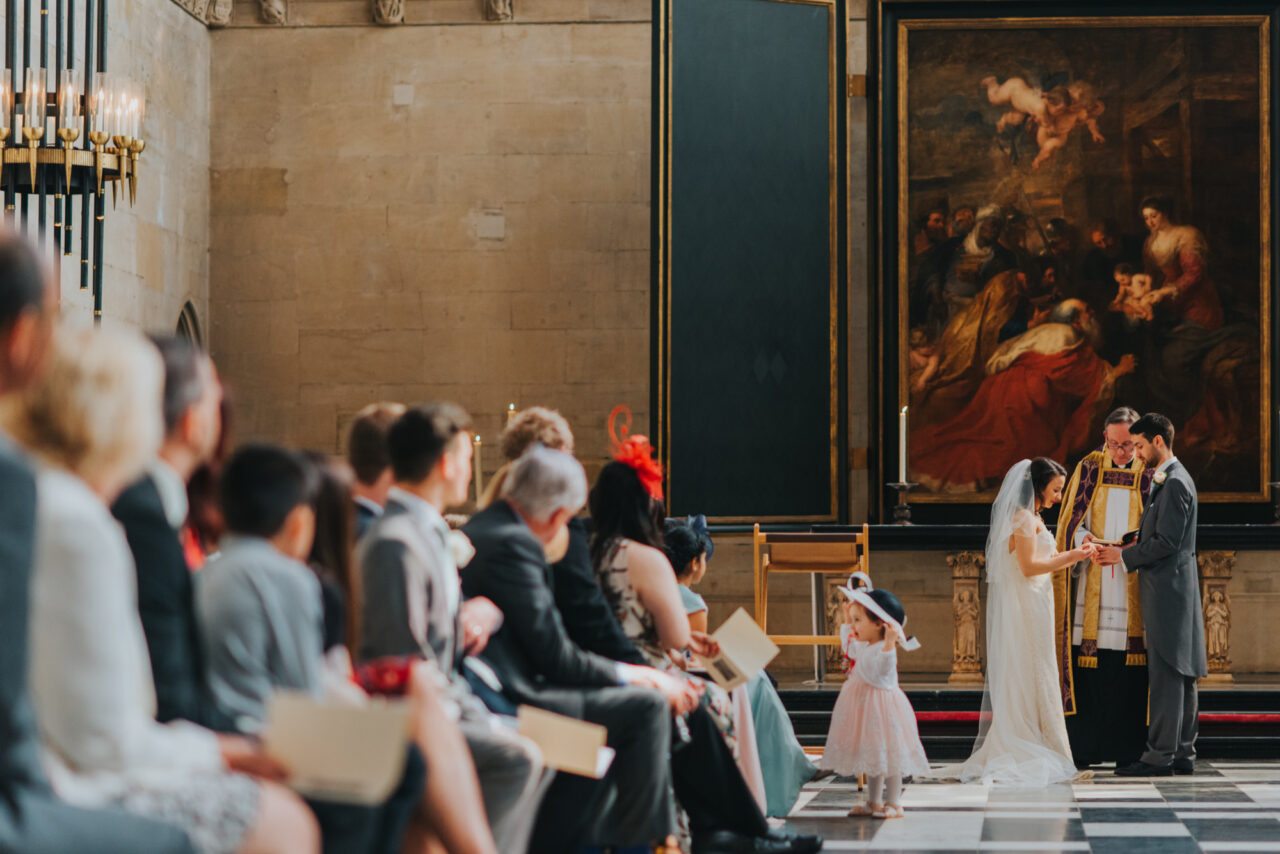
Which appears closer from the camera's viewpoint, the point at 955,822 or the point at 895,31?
the point at 955,822

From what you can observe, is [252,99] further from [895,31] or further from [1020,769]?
[1020,769]

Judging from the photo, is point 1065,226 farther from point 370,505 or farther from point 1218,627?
point 370,505

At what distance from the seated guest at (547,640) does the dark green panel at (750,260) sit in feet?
21.1

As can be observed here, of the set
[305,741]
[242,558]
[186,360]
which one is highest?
[186,360]

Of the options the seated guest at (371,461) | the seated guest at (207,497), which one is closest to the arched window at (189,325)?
the seated guest at (371,461)

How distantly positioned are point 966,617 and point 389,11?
6205mm

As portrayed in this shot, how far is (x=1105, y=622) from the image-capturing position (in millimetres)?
9312

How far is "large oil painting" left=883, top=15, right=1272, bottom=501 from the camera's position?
40.2 ft

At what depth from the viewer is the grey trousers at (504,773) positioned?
4.16m

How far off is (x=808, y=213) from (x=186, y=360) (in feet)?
29.6

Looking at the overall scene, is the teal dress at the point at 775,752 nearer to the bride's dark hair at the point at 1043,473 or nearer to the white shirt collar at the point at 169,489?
the bride's dark hair at the point at 1043,473

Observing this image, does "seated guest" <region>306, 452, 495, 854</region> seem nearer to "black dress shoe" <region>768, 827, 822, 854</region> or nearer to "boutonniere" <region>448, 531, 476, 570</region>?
"boutonniere" <region>448, 531, 476, 570</region>

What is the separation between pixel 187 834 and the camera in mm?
2635

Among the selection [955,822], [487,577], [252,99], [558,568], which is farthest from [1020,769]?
[252,99]
